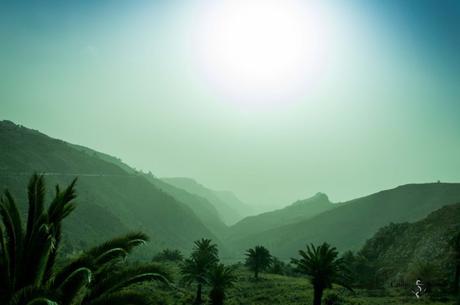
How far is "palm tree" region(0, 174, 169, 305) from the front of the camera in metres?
9.27

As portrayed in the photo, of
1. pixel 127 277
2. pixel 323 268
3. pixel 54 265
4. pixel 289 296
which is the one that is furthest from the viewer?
pixel 289 296

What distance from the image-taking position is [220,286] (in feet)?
161

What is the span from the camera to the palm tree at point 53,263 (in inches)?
365

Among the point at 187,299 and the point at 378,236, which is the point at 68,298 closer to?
the point at 187,299

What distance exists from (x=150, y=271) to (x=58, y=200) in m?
3.02

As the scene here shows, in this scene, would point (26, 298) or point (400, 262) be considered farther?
point (400, 262)

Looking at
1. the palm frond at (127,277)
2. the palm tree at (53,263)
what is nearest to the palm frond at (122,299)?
the palm tree at (53,263)

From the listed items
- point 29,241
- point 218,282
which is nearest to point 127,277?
point 29,241

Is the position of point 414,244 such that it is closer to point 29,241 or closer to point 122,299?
point 122,299

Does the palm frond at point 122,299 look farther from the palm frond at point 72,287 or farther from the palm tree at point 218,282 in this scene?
the palm tree at point 218,282

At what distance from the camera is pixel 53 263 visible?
1039 cm

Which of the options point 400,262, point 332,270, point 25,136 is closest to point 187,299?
point 332,270
